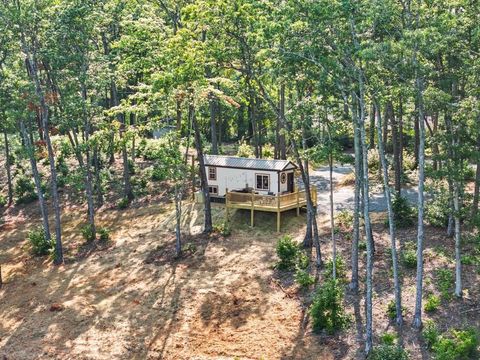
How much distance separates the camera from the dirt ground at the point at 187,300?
18.8 meters

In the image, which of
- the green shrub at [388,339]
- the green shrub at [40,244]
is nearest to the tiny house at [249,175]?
the green shrub at [40,244]

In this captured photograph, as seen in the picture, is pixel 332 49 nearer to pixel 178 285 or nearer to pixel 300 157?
pixel 300 157

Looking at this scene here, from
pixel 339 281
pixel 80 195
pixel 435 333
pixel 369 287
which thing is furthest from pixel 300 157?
pixel 80 195

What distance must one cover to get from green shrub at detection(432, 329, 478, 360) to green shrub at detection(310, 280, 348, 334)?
11.2ft

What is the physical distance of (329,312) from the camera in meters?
19.1

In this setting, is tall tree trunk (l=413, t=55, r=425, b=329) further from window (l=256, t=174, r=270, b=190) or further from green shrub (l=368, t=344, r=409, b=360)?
window (l=256, t=174, r=270, b=190)

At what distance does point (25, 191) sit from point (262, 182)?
728 inches

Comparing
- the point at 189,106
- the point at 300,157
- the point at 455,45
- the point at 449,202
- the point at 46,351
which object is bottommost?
the point at 46,351

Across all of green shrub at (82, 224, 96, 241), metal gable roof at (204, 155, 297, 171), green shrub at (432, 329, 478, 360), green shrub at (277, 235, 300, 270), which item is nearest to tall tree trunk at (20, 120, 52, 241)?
green shrub at (82, 224, 96, 241)

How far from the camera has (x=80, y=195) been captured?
37.0m

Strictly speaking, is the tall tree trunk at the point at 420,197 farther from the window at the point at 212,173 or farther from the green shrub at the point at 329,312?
the window at the point at 212,173

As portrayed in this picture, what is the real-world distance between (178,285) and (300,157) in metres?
7.93

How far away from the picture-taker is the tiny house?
29.0 m

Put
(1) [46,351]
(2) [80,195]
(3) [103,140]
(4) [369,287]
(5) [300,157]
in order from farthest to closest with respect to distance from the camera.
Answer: (2) [80,195] → (3) [103,140] → (5) [300,157] → (1) [46,351] → (4) [369,287]
